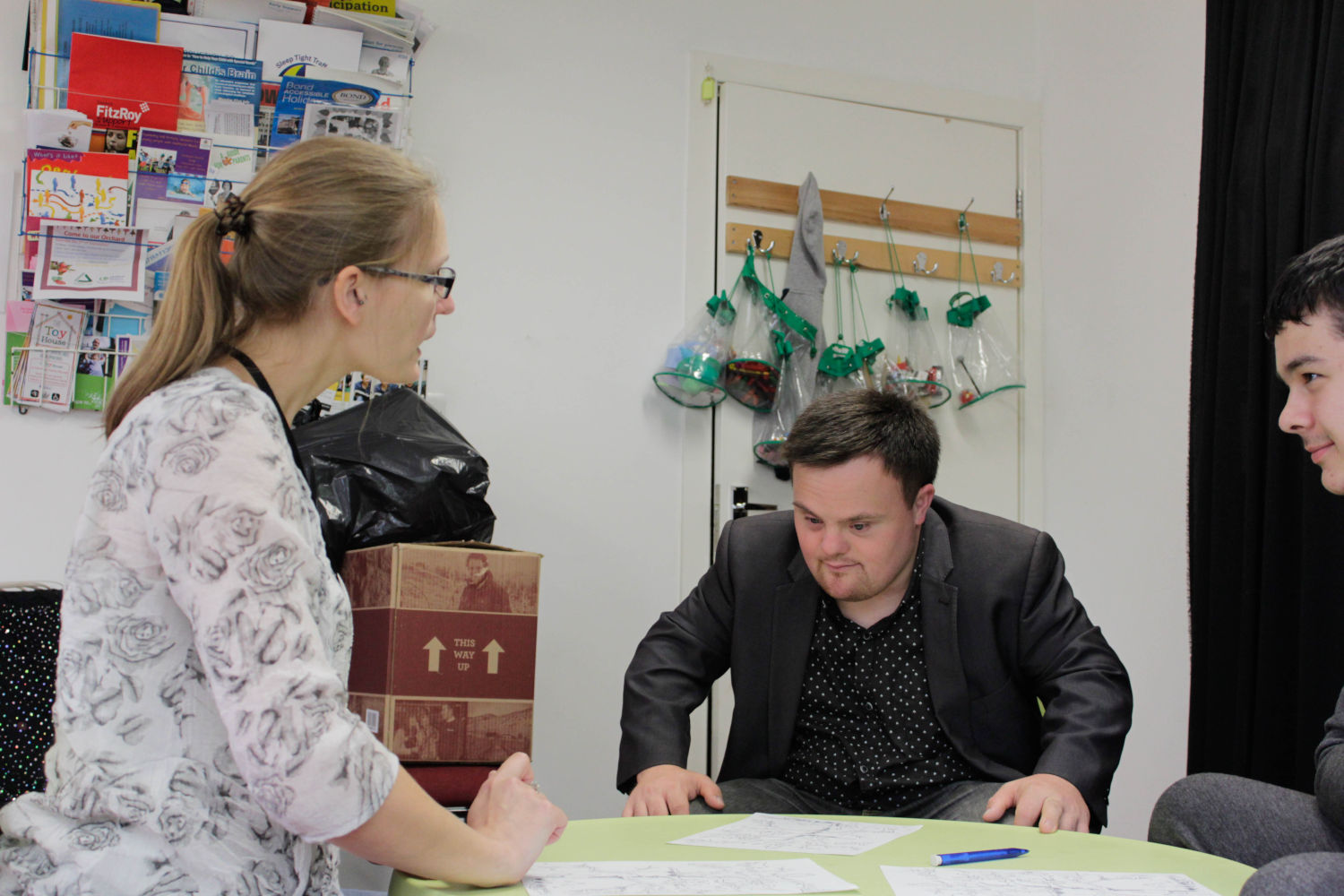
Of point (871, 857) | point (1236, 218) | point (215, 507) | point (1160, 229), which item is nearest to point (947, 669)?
point (871, 857)

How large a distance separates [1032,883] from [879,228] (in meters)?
2.63

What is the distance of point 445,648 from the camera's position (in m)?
2.27

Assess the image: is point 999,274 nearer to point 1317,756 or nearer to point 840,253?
point 840,253

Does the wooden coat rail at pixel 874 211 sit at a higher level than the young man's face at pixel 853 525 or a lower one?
higher

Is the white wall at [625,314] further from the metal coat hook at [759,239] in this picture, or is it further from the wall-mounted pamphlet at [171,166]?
the wall-mounted pamphlet at [171,166]

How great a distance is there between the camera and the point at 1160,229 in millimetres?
3188

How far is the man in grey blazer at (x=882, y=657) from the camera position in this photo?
1.88 metres

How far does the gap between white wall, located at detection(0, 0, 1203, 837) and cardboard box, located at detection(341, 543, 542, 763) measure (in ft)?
2.27

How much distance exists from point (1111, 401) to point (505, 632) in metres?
1.99

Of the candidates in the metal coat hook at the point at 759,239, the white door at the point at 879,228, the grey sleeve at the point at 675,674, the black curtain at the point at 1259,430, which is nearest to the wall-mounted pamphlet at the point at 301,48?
the white door at the point at 879,228

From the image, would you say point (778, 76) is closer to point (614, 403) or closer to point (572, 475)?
point (614, 403)

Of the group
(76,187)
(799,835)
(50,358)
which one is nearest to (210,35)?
(76,187)

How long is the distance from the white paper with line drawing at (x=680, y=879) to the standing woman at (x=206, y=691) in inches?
2.0

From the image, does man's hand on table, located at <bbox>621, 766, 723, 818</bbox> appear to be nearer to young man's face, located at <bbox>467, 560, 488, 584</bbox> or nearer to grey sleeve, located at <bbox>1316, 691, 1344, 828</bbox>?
young man's face, located at <bbox>467, 560, 488, 584</bbox>
